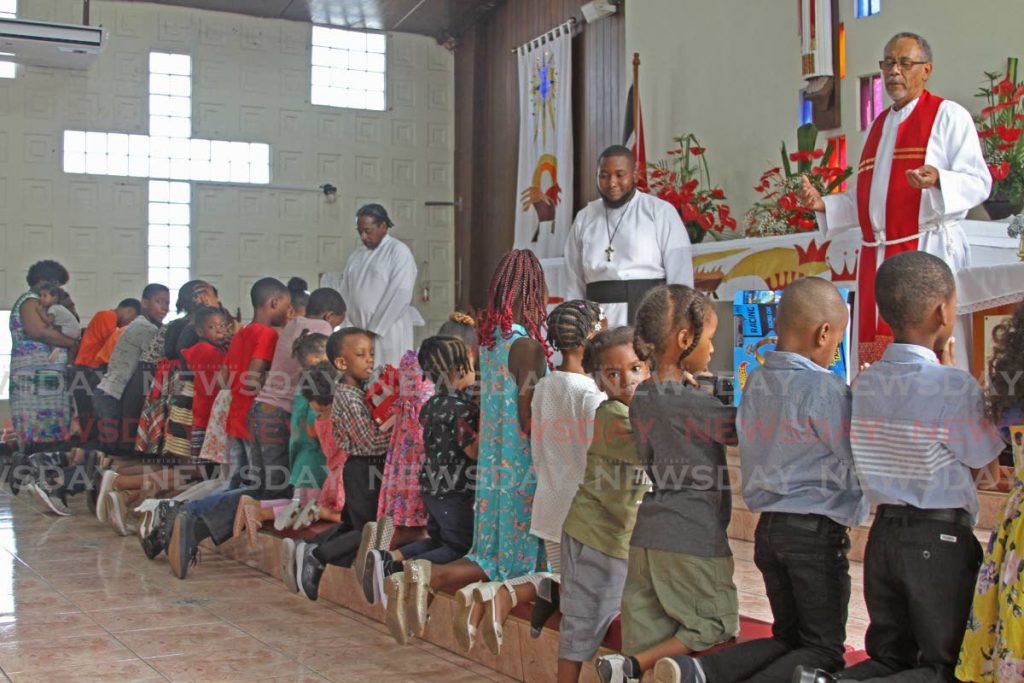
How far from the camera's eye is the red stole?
4.59 metres

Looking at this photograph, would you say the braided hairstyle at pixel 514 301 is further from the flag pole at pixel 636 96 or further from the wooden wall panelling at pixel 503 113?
the wooden wall panelling at pixel 503 113

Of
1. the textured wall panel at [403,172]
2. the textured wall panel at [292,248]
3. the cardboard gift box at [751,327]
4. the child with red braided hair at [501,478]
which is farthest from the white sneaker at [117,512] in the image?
the textured wall panel at [403,172]

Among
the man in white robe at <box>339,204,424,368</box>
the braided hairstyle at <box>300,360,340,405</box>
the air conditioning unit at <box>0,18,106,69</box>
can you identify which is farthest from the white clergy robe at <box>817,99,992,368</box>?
the air conditioning unit at <box>0,18,106,69</box>

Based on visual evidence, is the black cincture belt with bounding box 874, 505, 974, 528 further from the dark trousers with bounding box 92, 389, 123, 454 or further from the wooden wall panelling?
the wooden wall panelling

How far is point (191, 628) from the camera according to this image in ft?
14.3

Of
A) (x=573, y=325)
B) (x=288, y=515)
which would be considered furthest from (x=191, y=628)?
(x=573, y=325)

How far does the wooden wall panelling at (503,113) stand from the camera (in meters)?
9.82

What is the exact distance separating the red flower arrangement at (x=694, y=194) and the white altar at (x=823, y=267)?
29cm

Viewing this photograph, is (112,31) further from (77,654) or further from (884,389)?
(884,389)

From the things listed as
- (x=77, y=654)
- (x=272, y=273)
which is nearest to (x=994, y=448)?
(x=77, y=654)

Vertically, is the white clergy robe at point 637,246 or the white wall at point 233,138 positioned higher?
the white wall at point 233,138

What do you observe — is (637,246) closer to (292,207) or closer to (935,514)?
(935,514)

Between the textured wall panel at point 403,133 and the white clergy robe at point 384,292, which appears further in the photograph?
the textured wall panel at point 403,133

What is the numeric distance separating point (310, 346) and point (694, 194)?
3.00m
